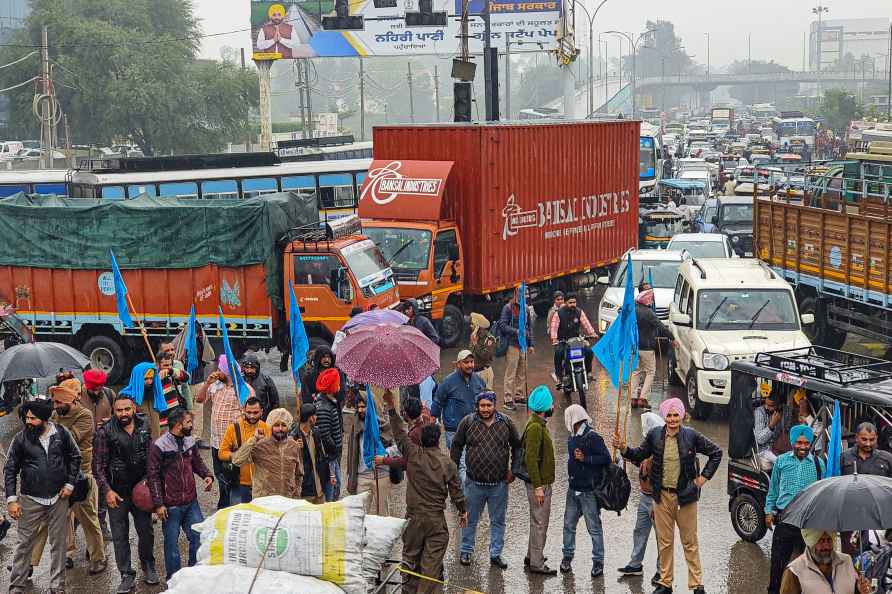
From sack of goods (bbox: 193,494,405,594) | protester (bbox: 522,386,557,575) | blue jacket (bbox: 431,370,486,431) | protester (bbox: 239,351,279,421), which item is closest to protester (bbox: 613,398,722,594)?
protester (bbox: 522,386,557,575)

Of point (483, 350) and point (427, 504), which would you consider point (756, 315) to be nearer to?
point (483, 350)

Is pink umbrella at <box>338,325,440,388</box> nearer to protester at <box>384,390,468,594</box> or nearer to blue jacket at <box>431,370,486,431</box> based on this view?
blue jacket at <box>431,370,486,431</box>

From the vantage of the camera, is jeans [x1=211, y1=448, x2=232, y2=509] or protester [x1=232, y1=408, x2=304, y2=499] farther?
jeans [x1=211, y1=448, x2=232, y2=509]

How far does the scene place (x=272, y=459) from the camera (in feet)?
31.1

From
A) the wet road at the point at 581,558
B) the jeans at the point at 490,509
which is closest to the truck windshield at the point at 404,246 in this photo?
the wet road at the point at 581,558

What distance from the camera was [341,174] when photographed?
33.3m

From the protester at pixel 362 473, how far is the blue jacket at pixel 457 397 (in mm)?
691

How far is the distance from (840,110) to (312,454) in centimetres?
9747

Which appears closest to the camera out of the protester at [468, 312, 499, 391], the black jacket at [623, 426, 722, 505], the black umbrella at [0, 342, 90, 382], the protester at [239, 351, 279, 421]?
the black jacket at [623, 426, 722, 505]

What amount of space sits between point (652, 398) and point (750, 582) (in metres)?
6.84

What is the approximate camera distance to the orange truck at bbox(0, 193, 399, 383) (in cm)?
1719

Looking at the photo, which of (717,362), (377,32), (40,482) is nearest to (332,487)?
(40,482)

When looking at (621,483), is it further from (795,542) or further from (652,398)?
(652,398)

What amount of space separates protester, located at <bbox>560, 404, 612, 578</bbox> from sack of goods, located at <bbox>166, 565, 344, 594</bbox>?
9.67 ft
